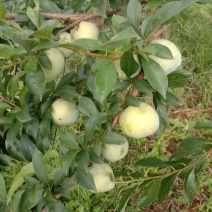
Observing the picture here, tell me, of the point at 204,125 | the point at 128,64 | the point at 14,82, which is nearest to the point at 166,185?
the point at 204,125

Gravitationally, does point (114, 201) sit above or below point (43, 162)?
below

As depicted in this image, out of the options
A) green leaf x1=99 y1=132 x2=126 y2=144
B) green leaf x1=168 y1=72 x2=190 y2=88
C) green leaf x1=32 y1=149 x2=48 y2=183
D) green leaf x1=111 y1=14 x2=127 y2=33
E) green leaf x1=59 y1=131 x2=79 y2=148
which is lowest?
green leaf x1=32 y1=149 x2=48 y2=183

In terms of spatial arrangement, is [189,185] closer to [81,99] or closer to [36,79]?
[81,99]

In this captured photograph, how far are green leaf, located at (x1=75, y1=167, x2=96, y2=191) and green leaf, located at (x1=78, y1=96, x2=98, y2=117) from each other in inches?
6.4

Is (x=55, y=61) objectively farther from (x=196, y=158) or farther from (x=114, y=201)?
(x=114, y=201)

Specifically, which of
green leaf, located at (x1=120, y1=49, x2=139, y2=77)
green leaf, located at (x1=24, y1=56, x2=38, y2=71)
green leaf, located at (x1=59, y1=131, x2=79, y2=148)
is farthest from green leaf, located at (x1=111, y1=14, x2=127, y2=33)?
green leaf, located at (x1=59, y1=131, x2=79, y2=148)

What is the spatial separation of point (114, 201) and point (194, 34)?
1.57 m

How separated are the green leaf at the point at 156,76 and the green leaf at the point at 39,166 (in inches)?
13.9

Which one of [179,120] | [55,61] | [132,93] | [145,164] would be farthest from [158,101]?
[179,120]

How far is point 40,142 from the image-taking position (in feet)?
4.16

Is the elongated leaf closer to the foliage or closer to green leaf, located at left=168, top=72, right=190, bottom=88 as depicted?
the foliage

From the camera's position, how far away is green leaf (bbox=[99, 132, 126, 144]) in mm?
1001

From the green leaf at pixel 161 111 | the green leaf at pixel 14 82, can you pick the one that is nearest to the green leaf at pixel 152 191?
the green leaf at pixel 161 111

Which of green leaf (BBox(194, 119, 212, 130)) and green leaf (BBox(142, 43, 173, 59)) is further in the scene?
green leaf (BBox(194, 119, 212, 130))
